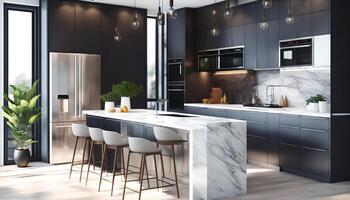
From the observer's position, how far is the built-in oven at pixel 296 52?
256 inches

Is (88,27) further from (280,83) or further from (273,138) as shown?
(273,138)

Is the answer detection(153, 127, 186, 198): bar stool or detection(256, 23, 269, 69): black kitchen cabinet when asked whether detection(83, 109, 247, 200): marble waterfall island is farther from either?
detection(256, 23, 269, 69): black kitchen cabinet

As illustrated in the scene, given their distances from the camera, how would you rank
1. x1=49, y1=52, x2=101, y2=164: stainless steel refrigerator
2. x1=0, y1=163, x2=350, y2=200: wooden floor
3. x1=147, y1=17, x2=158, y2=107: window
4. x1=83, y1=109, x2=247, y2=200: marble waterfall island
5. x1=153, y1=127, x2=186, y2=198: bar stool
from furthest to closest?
x1=147, y1=17, x2=158, y2=107: window
x1=49, y1=52, x2=101, y2=164: stainless steel refrigerator
x1=0, y1=163, x2=350, y2=200: wooden floor
x1=153, y1=127, x2=186, y2=198: bar stool
x1=83, y1=109, x2=247, y2=200: marble waterfall island

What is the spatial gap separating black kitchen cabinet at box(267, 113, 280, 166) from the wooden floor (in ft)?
0.78

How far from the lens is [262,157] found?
7133 mm

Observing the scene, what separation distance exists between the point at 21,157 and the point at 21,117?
2.21 ft

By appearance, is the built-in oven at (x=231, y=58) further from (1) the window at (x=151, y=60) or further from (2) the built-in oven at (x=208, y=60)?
(1) the window at (x=151, y=60)

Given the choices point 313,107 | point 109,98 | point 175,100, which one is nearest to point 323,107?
point 313,107

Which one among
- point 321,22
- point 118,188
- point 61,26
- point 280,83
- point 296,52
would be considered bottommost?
point 118,188

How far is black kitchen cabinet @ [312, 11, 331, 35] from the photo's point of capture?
6.16 meters

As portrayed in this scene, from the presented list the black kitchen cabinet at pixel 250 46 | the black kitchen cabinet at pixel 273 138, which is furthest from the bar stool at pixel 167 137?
the black kitchen cabinet at pixel 250 46

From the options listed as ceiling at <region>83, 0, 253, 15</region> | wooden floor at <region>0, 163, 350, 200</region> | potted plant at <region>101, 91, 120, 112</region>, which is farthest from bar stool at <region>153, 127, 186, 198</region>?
ceiling at <region>83, 0, 253, 15</region>

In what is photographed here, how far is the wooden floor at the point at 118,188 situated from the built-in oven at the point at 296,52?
5.70 feet

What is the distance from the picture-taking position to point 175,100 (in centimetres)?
920
